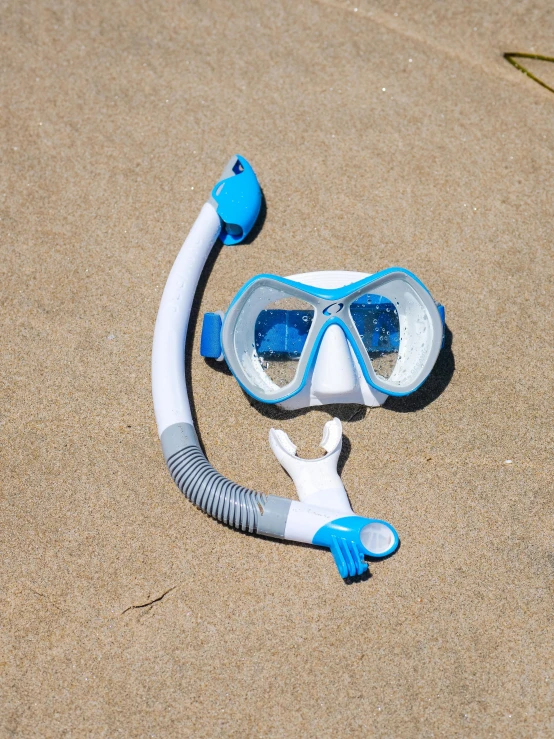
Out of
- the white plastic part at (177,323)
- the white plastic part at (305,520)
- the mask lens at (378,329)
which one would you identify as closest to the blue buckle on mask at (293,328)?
the mask lens at (378,329)

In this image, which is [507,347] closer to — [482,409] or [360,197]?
[482,409]

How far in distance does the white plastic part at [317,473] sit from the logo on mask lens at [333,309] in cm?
40

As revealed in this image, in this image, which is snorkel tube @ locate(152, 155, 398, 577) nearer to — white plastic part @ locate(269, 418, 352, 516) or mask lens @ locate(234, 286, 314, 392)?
white plastic part @ locate(269, 418, 352, 516)

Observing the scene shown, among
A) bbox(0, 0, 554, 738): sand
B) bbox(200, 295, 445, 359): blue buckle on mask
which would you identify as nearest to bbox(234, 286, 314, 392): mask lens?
bbox(200, 295, 445, 359): blue buckle on mask

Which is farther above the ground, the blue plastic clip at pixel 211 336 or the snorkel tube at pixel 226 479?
the blue plastic clip at pixel 211 336

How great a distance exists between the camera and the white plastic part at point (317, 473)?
7.32 feet

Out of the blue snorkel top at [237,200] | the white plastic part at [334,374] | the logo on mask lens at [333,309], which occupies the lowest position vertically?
the white plastic part at [334,374]

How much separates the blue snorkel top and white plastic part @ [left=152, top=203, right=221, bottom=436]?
4cm

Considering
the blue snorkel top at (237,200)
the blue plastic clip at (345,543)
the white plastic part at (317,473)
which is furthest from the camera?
the blue snorkel top at (237,200)

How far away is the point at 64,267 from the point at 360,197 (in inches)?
46.0

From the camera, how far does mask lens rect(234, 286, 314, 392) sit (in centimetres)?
234

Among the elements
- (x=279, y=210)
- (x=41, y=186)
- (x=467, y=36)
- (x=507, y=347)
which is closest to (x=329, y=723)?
(x=507, y=347)

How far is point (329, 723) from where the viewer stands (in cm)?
209

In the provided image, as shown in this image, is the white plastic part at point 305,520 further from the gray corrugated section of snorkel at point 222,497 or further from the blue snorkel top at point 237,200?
the blue snorkel top at point 237,200
